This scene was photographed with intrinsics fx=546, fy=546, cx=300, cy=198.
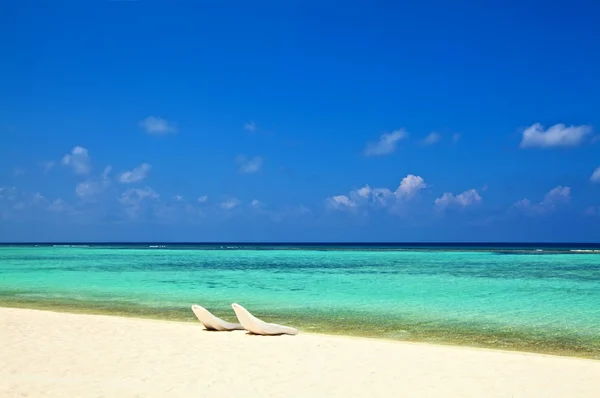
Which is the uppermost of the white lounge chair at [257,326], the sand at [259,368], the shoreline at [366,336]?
the white lounge chair at [257,326]

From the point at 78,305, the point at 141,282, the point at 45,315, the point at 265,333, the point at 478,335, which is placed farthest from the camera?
the point at 141,282

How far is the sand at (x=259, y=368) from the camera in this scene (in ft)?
24.9

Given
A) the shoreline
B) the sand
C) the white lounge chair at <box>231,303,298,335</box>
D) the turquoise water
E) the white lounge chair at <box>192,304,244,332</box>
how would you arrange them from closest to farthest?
1. the sand
2. the shoreline
3. the white lounge chair at <box>231,303,298,335</box>
4. the white lounge chair at <box>192,304,244,332</box>
5. the turquoise water

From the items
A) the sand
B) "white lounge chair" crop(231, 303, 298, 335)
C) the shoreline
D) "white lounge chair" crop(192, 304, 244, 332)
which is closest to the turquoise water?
the shoreline

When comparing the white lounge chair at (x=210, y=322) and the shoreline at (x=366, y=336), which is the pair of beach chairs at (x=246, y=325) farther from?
the shoreline at (x=366, y=336)

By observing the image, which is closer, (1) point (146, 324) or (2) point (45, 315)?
(1) point (146, 324)

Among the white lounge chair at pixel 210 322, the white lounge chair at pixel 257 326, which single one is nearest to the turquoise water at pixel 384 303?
the white lounge chair at pixel 257 326

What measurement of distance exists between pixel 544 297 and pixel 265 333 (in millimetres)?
14057

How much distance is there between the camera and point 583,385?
806 cm

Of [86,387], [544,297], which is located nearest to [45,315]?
[86,387]

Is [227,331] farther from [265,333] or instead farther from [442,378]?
[442,378]

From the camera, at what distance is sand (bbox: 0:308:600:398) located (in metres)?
7.59

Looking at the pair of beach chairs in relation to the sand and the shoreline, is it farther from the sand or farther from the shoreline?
the shoreline

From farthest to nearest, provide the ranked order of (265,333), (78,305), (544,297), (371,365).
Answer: (544,297) → (78,305) → (265,333) → (371,365)
